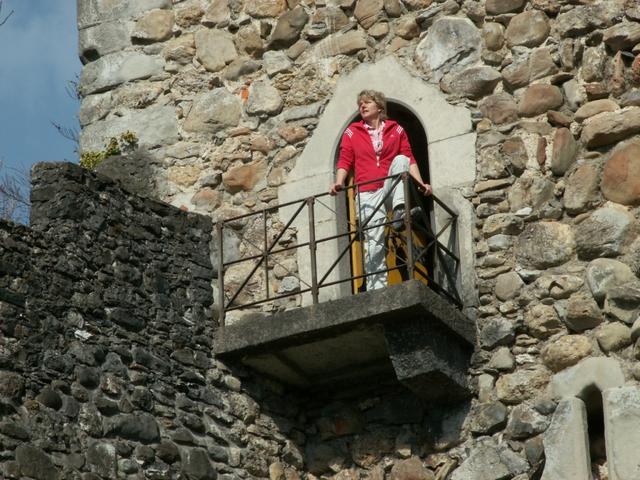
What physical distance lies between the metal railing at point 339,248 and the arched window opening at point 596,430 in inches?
37.0

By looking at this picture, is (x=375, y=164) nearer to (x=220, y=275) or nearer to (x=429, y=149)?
(x=429, y=149)

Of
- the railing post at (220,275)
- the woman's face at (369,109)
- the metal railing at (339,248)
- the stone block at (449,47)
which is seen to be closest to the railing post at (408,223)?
the metal railing at (339,248)

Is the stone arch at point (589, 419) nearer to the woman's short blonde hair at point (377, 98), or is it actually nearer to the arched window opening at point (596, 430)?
the arched window opening at point (596, 430)

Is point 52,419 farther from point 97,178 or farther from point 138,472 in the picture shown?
point 97,178

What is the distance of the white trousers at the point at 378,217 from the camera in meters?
9.61

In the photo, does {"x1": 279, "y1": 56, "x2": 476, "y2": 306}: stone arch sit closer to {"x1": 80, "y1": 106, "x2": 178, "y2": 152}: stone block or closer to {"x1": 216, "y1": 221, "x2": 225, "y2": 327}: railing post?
{"x1": 216, "y1": 221, "x2": 225, "y2": 327}: railing post

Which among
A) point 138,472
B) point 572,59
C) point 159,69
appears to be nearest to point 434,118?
point 572,59

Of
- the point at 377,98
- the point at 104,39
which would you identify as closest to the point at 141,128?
the point at 104,39

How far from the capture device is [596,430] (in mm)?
9109

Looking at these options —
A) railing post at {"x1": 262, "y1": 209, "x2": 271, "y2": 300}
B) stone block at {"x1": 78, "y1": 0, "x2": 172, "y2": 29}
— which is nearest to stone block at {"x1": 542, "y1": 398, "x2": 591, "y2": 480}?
railing post at {"x1": 262, "y1": 209, "x2": 271, "y2": 300}

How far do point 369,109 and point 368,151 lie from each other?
249 millimetres

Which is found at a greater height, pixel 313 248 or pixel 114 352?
pixel 313 248

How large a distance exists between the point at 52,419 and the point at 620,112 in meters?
3.53

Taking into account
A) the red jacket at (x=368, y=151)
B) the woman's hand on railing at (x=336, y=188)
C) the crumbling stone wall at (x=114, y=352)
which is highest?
the red jacket at (x=368, y=151)
